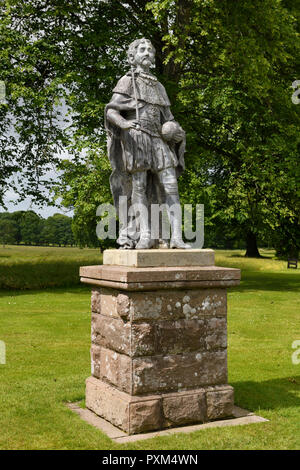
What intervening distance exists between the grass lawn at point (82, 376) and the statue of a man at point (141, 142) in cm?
215

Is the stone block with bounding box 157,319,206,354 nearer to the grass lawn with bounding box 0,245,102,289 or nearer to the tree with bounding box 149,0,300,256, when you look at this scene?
the tree with bounding box 149,0,300,256

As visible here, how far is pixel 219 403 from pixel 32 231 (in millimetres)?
25921

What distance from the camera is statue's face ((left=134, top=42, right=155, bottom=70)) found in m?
6.35

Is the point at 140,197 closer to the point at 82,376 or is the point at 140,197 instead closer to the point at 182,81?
the point at 82,376

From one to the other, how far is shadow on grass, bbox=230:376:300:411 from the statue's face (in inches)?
172

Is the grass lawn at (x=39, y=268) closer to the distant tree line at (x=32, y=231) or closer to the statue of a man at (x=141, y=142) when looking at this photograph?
the distant tree line at (x=32, y=231)

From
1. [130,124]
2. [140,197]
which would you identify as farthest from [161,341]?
[130,124]

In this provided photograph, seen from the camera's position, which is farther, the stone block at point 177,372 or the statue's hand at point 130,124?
the statue's hand at point 130,124

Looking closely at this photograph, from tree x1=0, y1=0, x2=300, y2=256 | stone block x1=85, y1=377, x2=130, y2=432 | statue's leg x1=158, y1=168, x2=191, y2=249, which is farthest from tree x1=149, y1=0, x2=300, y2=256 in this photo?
stone block x1=85, y1=377, x2=130, y2=432

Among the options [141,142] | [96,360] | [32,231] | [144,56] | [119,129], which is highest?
[144,56]

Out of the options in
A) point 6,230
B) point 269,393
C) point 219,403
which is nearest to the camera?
point 219,403

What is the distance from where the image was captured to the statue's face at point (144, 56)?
6352 mm

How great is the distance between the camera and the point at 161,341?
5.70m

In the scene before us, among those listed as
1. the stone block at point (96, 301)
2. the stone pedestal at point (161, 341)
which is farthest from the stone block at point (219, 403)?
the stone block at point (96, 301)
